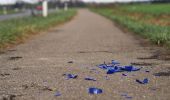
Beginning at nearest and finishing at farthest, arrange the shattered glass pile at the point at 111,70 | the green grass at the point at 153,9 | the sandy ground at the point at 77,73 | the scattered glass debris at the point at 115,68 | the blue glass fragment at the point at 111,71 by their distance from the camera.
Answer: the sandy ground at the point at 77,73
the shattered glass pile at the point at 111,70
the blue glass fragment at the point at 111,71
the scattered glass debris at the point at 115,68
the green grass at the point at 153,9

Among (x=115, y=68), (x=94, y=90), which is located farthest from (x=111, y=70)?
(x=94, y=90)

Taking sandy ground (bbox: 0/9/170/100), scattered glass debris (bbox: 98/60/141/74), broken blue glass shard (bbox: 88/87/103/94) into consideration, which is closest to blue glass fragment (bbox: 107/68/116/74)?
scattered glass debris (bbox: 98/60/141/74)

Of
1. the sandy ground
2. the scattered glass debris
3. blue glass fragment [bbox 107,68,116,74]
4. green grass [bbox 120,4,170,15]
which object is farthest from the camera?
green grass [bbox 120,4,170,15]

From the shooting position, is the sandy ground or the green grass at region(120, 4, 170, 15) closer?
the sandy ground

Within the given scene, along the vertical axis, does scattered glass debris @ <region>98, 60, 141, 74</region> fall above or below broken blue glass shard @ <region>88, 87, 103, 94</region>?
below

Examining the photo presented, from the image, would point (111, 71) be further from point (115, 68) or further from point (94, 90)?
point (94, 90)

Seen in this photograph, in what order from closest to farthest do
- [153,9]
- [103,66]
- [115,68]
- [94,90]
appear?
[94,90], [115,68], [103,66], [153,9]

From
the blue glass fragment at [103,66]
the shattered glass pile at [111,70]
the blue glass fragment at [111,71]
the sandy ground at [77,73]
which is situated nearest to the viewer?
Result: the sandy ground at [77,73]

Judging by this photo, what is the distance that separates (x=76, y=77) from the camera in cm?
906

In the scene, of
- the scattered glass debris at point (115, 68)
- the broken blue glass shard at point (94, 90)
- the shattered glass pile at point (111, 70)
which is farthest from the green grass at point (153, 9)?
the broken blue glass shard at point (94, 90)

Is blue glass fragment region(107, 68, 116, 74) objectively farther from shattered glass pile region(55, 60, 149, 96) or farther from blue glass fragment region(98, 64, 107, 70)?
blue glass fragment region(98, 64, 107, 70)

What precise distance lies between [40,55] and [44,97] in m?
5.60

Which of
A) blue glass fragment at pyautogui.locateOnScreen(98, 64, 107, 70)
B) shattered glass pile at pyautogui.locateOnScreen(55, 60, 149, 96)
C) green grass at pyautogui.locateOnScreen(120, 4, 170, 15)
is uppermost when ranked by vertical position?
shattered glass pile at pyautogui.locateOnScreen(55, 60, 149, 96)

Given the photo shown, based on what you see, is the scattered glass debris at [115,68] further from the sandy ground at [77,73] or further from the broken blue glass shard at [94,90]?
the broken blue glass shard at [94,90]
